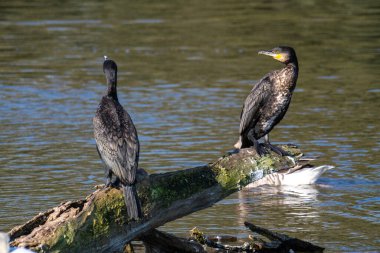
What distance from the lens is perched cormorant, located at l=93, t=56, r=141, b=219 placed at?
→ 8547 millimetres

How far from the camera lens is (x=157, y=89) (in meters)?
19.9

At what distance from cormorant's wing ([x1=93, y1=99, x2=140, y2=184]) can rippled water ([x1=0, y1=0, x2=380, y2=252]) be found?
A: 269 centimetres

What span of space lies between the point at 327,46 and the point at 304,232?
1246 centimetres

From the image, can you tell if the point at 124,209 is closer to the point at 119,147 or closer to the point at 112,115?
the point at 119,147

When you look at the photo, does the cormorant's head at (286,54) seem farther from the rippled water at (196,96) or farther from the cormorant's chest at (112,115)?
the cormorant's chest at (112,115)

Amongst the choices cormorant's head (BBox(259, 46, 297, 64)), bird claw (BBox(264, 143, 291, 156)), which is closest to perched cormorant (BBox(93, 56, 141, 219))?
bird claw (BBox(264, 143, 291, 156))

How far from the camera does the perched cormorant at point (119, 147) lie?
8547mm

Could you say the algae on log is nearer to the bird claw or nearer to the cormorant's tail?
the cormorant's tail

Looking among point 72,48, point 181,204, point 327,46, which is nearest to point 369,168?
point 181,204

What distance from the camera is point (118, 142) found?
8836 mm

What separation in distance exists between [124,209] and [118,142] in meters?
0.59

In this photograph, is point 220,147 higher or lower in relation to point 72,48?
lower

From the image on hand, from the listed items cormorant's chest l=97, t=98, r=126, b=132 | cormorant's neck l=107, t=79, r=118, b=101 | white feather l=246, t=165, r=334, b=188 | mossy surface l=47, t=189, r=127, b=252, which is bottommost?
white feather l=246, t=165, r=334, b=188

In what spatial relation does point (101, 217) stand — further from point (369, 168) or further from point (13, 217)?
point (369, 168)
